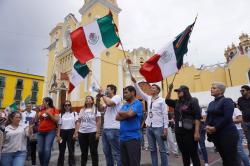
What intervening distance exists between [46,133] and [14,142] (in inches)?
37.4

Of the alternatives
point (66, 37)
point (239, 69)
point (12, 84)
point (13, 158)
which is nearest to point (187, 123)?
point (13, 158)

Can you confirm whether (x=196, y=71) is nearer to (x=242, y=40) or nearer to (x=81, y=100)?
(x=81, y=100)

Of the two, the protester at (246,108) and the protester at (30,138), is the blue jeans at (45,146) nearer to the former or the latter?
the protester at (30,138)

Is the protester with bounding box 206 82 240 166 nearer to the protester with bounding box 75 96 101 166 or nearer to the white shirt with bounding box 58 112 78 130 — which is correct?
the protester with bounding box 75 96 101 166

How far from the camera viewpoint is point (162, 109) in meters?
4.47

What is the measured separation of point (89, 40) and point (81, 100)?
14.7m

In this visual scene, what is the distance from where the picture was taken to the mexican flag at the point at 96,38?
5.83 m

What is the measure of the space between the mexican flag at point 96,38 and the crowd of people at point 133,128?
1.59 meters

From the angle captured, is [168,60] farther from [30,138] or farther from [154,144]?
[30,138]

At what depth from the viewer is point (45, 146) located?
4.75 m

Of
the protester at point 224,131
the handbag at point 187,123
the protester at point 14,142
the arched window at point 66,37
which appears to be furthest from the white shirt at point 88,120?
the arched window at point 66,37

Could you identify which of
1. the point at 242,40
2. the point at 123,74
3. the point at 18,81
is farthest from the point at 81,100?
the point at 242,40

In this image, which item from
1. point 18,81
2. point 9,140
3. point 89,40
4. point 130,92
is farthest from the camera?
point 18,81

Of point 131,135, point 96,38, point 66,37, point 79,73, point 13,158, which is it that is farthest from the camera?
point 66,37
